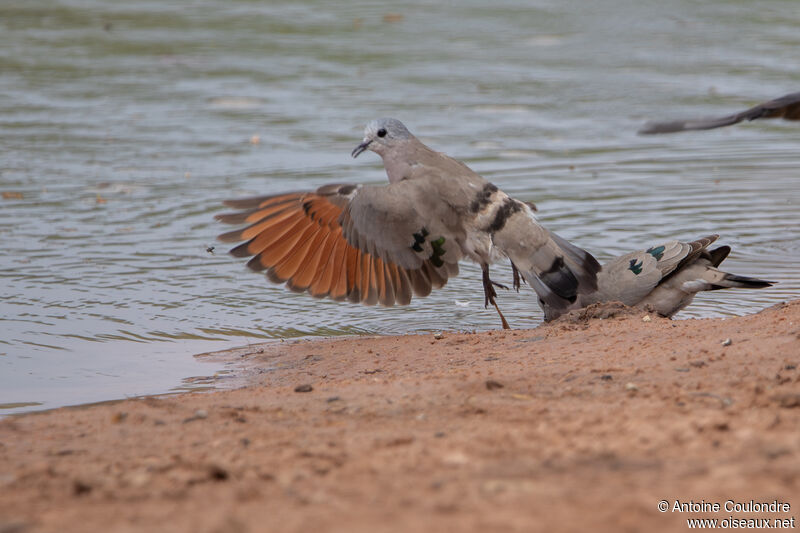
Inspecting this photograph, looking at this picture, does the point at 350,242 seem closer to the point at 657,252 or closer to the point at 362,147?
the point at 362,147

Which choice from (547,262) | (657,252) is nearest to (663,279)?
(657,252)

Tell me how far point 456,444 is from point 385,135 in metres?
3.70

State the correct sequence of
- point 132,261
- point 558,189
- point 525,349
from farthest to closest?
point 558,189, point 132,261, point 525,349

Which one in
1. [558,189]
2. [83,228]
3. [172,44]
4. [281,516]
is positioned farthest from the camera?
[172,44]

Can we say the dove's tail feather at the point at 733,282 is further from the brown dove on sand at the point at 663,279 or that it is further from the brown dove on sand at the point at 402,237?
the brown dove on sand at the point at 402,237

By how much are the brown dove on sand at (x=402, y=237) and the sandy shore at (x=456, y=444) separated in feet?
2.71

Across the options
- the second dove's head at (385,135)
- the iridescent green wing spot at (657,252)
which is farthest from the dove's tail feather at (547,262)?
the second dove's head at (385,135)

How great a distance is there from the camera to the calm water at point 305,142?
6691 millimetres

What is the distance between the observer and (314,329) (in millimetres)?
6605

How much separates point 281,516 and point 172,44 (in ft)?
44.9

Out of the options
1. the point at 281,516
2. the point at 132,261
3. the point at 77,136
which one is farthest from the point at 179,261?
the point at 281,516

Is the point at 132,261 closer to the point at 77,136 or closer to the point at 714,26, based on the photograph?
the point at 77,136

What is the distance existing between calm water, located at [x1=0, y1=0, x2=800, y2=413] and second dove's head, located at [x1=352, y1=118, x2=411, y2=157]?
1.06 metres

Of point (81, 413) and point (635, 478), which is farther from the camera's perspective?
point (81, 413)
